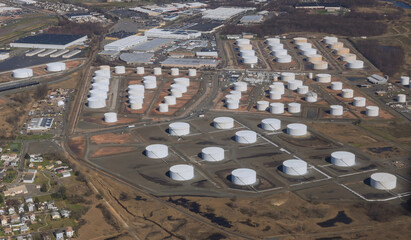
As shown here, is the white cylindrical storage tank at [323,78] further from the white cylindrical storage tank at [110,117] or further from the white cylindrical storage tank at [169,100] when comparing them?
the white cylindrical storage tank at [110,117]

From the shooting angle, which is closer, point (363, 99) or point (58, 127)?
point (58, 127)

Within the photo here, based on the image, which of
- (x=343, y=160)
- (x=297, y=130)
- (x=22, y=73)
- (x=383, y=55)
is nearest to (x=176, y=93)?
(x=297, y=130)

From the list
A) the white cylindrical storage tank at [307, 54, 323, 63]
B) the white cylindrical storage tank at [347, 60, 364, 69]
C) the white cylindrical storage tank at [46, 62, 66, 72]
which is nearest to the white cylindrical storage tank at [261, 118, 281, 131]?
the white cylindrical storage tank at [347, 60, 364, 69]

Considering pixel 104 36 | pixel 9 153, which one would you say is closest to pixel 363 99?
pixel 9 153

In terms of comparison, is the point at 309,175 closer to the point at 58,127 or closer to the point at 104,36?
the point at 58,127

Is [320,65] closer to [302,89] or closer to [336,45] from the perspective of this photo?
[302,89]

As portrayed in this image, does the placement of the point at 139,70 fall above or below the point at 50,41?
below

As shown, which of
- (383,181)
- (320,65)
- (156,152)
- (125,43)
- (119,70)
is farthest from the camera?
(125,43)

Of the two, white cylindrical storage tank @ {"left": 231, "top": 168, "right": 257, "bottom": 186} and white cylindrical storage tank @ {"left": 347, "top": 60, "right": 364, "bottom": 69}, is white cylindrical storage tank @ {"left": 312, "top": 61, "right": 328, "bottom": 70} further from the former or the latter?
white cylindrical storage tank @ {"left": 231, "top": 168, "right": 257, "bottom": 186}
